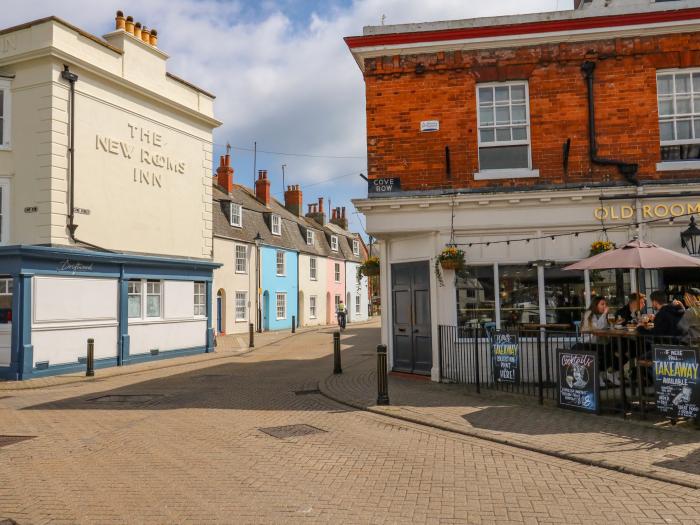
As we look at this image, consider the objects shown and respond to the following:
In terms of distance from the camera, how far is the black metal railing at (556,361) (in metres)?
8.72

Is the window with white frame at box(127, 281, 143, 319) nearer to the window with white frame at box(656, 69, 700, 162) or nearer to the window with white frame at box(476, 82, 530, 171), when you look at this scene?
the window with white frame at box(476, 82, 530, 171)

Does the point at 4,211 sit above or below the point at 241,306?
above

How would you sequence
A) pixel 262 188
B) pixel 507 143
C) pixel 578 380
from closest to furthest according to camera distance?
pixel 578 380
pixel 507 143
pixel 262 188

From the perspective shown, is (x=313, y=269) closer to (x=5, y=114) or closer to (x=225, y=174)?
(x=225, y=174)

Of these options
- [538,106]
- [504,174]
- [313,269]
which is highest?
[538,106]

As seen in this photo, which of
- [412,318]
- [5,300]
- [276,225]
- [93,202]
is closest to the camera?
[412,318]

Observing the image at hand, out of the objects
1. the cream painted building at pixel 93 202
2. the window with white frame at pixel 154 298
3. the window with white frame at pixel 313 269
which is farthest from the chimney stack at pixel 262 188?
the window with white frame at pixel 154 298

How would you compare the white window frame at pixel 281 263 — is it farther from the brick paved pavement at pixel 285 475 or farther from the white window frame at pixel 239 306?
the brick paved pavement at pixel 285 475

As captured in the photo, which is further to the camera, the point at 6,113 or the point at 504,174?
the point at 6,113

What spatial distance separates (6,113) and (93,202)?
10.7 feet

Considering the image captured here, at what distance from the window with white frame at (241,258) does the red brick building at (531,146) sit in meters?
19.8

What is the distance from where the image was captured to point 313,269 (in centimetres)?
4166

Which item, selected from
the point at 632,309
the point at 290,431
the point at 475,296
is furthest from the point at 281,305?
the point at 290,431

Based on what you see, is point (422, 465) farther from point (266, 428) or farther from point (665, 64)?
point (665, 64)
